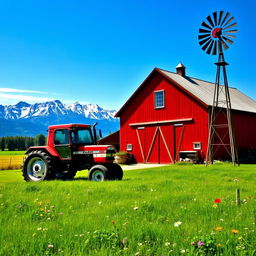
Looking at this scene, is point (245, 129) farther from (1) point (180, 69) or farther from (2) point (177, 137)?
(1) point (180, 69)

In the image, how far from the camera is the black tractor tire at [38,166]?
13.6 meters

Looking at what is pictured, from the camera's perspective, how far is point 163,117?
1098 inches

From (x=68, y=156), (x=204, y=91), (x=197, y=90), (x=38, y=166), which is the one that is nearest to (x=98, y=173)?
(x=68, y=156)

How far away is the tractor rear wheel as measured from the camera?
1249cm

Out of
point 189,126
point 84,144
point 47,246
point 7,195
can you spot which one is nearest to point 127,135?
point 189,126

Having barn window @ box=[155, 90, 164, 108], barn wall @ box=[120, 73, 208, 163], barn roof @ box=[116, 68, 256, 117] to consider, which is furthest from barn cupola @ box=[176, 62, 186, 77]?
barn window @ box=[155, 90, 164, 108]

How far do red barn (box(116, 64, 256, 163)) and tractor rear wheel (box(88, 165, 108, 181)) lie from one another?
13.8 meters

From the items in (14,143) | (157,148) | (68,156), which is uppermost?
(14,143)

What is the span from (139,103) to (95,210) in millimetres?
23867

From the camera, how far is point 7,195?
871 cm

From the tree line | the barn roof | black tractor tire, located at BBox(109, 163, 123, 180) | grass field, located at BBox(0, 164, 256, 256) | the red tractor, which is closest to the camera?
grass field, located at BBox(0, 164, 256, 256)

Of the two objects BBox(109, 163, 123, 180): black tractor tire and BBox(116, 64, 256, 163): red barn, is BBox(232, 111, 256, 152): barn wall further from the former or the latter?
BBox(109, 163, 123, 180): black tractor tire

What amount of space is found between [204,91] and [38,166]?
65.0ft

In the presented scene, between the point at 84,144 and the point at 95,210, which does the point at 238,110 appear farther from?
the point at 95,210
